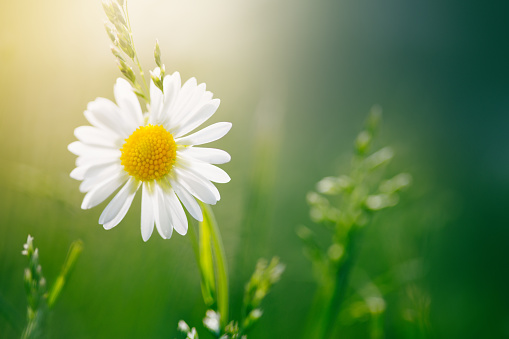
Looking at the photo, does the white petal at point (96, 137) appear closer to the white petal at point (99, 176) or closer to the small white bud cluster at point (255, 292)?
the white petal at point (99, 176)

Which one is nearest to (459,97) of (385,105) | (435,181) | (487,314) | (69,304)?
(385,105)

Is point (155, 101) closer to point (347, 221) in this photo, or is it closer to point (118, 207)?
point (118, 207)

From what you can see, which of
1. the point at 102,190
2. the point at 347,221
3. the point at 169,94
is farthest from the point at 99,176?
the point at 347,221

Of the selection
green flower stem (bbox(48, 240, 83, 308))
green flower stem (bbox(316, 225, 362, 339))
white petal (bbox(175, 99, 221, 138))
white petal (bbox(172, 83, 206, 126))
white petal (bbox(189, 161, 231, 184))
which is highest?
white petal (bbox(172, 83, 206, 126))

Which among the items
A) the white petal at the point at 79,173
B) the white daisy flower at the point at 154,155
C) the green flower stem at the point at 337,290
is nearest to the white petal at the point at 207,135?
the white daisy flower at the point at 154,155

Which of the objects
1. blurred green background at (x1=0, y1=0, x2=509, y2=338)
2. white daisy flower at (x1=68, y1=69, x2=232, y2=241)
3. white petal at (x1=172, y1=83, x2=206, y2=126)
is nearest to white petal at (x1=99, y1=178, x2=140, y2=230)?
white daisy flower at (x1=68, y1=69, x2=232, y2=241)

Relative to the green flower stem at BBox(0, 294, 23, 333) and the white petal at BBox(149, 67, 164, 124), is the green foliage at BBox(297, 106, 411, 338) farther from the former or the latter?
the green flower stem at BBox(0, 294, 23, 333)

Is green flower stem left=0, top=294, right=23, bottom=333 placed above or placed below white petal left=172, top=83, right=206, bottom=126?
below
